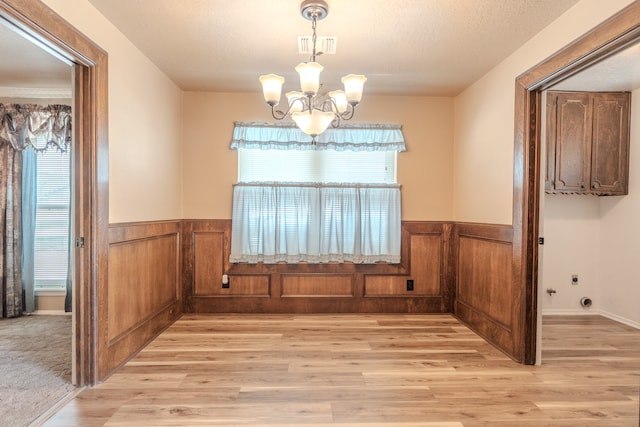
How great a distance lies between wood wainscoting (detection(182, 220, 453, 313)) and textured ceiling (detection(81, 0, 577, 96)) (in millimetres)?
1642

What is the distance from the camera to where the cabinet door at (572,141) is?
11.7 ft

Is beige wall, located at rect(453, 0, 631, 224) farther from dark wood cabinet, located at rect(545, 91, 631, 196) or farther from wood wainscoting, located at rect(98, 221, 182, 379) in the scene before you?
wood wainscoting, located at rect(98, 221, 182, 379)

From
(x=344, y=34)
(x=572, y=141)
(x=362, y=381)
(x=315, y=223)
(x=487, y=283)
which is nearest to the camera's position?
(x=362, y=381)

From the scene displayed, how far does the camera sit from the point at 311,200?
3770 millimetres

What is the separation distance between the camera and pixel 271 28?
2.42 m

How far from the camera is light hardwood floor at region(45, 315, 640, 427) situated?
194 cm

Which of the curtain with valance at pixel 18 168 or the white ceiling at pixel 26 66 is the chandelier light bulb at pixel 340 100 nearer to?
the white ceiling at pixel 26 66

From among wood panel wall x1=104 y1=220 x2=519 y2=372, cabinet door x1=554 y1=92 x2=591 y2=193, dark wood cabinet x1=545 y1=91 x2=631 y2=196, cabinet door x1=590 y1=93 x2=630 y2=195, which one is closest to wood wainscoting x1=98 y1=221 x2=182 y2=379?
wood panel wall x1=104 y1=220 x2=519 y2=372

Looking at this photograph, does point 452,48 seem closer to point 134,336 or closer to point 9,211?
point 134,336

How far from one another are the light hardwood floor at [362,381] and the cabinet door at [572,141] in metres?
1.53

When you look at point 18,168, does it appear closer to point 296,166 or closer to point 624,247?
point 296,166

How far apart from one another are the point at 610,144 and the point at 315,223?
10.6 ft

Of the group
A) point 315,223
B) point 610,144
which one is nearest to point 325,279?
point 315,223

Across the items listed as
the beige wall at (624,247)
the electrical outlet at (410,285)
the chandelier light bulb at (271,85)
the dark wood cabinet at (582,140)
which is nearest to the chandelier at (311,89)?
the chandelier light bulb at (271,85)
